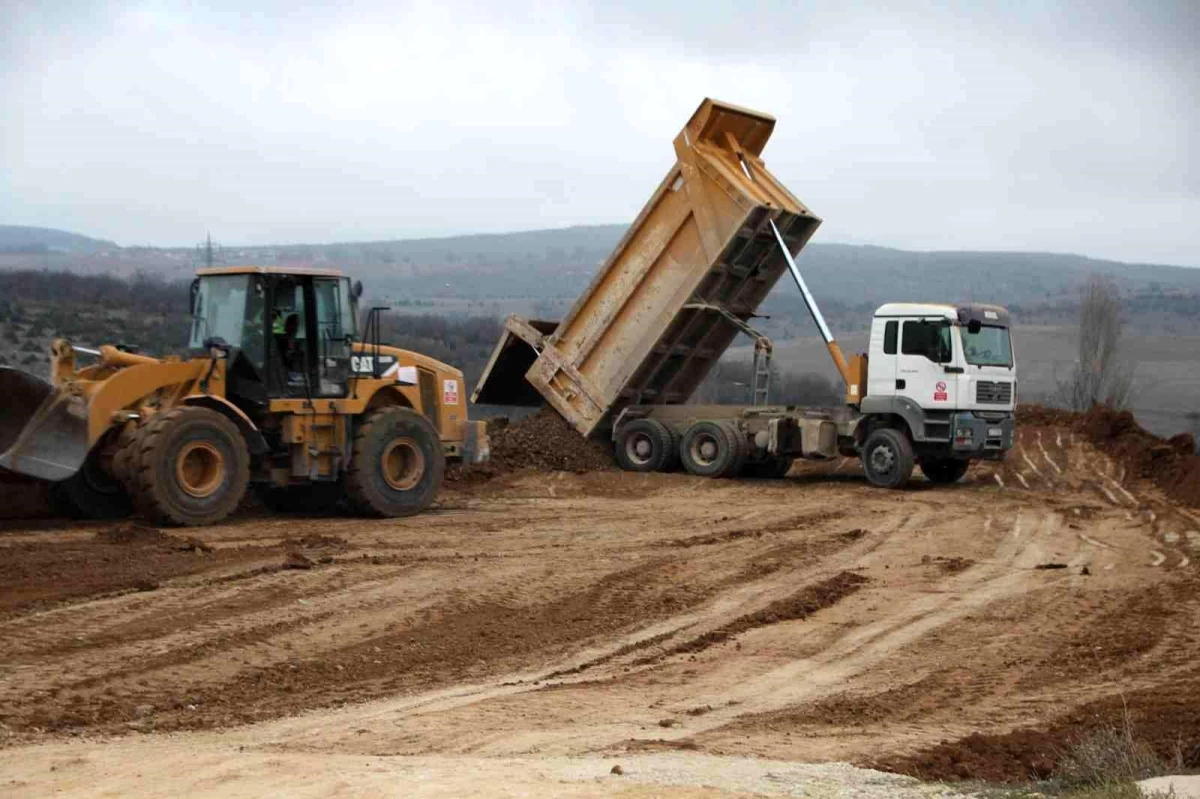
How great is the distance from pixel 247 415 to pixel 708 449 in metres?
7.76

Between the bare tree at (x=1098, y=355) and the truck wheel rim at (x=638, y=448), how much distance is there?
20.9m

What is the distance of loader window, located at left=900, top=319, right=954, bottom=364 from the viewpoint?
19.4 m

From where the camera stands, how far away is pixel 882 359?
781 inches

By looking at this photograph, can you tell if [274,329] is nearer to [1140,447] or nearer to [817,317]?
[817,317]

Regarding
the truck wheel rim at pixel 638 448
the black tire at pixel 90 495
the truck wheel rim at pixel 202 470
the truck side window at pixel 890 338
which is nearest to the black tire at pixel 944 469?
the truck side window at pixel 890 338

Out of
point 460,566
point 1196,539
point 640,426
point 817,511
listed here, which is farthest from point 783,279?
point 460,566

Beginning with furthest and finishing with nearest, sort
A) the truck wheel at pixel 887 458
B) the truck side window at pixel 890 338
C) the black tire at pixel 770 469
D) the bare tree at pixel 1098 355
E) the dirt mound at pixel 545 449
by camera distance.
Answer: the bare tree at pixel 1098 355, the black tire at pixel 770 469, the dirt mound at pixel 545 449, the truck side window at pixel 890 338, the truck wheel at pixel 887 458

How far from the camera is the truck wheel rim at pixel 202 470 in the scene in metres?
14.0

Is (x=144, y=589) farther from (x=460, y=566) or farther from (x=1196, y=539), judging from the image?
(x=1196, y=539)

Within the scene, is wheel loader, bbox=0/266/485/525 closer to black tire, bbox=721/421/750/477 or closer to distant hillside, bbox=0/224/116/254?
black tire, bbox=721/421/750/477

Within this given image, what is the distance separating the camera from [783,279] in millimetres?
22031

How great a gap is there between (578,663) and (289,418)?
21.5 feet

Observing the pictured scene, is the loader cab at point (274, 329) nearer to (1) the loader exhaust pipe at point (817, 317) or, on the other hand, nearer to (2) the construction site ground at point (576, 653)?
(2) the construction site ground at point (576, 653)

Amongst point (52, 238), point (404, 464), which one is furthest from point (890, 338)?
point (52, 238)
